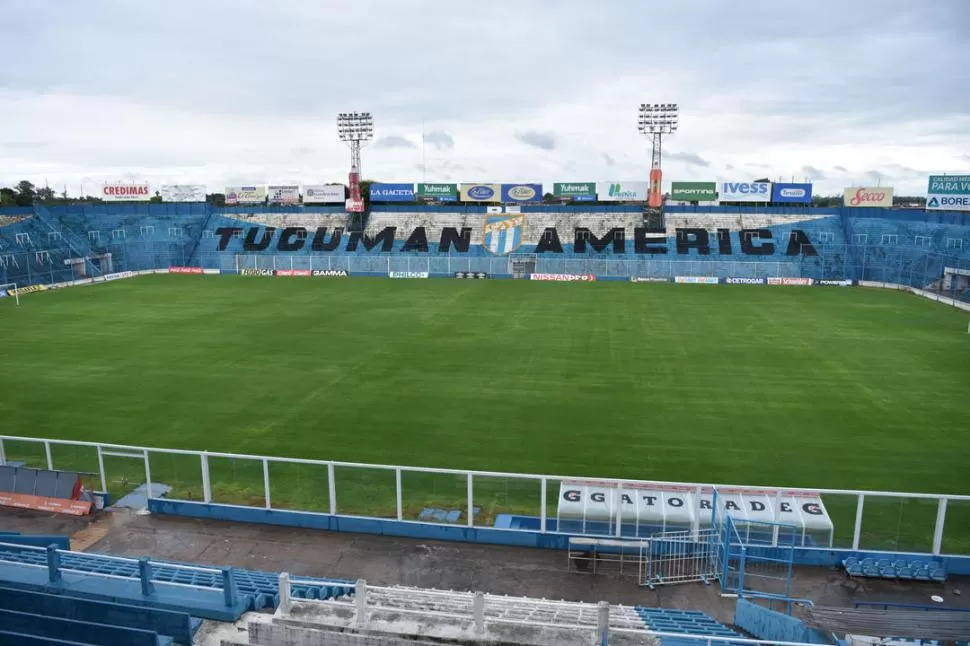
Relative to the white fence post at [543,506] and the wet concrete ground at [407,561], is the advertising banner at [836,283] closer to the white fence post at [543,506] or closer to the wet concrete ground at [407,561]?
the wet concrete ground at [407,561]

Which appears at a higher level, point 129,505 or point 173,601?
point 173,601

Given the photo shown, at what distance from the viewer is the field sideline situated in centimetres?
1800

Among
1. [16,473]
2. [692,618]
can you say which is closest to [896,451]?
[692,618]

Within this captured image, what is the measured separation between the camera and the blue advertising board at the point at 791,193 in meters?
63.1

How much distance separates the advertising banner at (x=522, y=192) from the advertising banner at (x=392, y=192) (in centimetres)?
968

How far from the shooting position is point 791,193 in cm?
6350

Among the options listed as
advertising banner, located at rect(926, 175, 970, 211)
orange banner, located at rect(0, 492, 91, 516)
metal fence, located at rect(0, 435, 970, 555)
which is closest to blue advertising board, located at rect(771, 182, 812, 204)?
advertising banner, located at rect(926, 175, 970, 211)

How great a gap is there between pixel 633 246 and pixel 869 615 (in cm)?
5272

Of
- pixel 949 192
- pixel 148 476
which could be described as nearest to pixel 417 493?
pixel 148 476

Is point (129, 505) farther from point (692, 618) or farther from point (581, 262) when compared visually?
point (581, 262)

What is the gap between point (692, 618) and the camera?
974cm

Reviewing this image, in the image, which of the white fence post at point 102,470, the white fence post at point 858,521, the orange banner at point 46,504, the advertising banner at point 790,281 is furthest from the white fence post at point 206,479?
the advertising banner at point 790,281

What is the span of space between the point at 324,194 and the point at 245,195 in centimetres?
908

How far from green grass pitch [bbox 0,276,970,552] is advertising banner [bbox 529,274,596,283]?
45.0 ft
